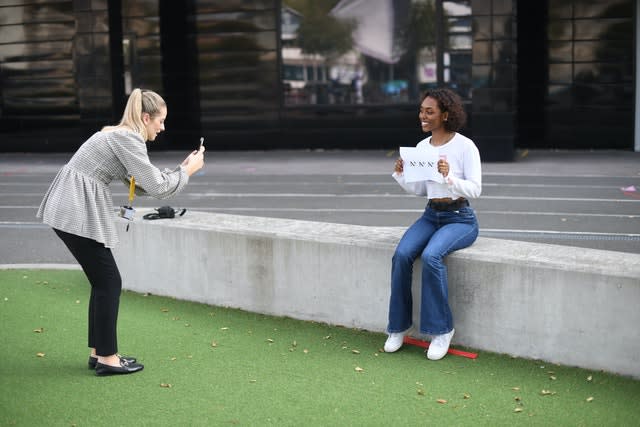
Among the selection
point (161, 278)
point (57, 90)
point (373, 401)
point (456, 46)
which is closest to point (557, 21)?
point (456, 46)

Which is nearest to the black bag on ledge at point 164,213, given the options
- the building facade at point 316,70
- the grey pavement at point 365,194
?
the grey pavement at point 365,194

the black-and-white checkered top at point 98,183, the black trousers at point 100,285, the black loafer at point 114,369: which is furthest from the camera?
the black loafer at point 114,369

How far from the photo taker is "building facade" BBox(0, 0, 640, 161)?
66.6ft

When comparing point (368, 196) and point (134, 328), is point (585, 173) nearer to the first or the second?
point (368, 196)

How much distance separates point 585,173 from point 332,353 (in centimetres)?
1190

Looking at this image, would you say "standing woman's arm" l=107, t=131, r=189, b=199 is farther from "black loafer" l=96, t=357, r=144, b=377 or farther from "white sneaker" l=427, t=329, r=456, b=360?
"white sneaker" l=427, t=329, r=456, b=360

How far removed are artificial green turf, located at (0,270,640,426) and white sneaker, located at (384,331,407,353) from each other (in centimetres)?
5

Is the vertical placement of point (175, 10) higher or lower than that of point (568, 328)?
Result: higher

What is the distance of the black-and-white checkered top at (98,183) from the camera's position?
5.36m

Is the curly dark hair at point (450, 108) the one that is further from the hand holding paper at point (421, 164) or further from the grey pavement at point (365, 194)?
the grey pavement at point (365, 194)

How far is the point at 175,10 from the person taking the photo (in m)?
22.3

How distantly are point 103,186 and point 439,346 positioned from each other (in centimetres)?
237

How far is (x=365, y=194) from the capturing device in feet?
49.0

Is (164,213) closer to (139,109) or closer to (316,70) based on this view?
(139,109)
